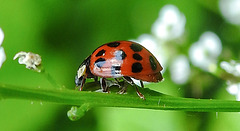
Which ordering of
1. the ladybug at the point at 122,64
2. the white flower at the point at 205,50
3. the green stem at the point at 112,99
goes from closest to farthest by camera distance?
the green stem at the point at 112,99, the ladybug at the point at 122,64, the white flower at the point at 205,50

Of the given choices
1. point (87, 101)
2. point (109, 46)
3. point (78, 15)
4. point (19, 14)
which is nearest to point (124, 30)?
point (78, 15)

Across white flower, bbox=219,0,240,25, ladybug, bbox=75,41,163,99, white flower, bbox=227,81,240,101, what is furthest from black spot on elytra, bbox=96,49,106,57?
white flower, bbox=219,0,240,25

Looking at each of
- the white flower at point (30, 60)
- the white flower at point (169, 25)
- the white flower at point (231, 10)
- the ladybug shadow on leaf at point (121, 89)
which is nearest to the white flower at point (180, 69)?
the white flower at point (169, 25)

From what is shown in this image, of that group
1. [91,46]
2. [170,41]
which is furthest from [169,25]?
[91,46]

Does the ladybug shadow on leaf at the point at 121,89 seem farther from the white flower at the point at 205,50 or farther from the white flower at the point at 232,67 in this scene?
the white flower at the point at 205,50

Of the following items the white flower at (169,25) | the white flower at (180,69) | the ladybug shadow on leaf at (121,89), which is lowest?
the ladybug shadow on leaf at (121,89)

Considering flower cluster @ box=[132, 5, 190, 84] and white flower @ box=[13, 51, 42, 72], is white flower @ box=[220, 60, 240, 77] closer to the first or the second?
flower cluster @ box=[132, 5, 190, 84]

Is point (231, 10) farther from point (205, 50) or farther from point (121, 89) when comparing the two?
point (121, 89)
